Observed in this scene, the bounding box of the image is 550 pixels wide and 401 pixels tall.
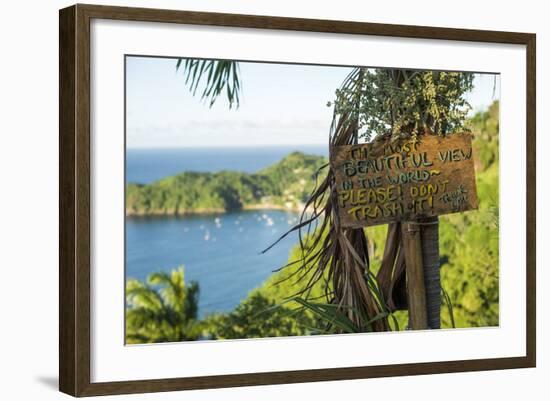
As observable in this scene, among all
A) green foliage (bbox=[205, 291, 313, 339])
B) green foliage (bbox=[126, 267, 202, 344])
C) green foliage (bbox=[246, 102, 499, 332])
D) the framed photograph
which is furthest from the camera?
green foliage (bbox=[246, 102, 499, 332])

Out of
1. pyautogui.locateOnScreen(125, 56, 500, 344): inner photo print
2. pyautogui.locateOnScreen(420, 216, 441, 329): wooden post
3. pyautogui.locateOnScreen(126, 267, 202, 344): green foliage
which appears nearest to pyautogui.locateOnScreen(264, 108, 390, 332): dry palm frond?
pyautogui.locateOnScreen(125, 56, 500, 344): inner photo print

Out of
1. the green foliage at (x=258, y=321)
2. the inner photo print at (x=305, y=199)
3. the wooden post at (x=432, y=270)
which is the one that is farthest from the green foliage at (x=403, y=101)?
the green foliage at (x=258, y=321)

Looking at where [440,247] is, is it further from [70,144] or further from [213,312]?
[70,144]

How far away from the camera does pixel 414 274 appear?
6.03 meters

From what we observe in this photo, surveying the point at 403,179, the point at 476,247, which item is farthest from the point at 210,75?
the point at 476,247

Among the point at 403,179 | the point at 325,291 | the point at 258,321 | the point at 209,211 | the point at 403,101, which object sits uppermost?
the point at 403,101

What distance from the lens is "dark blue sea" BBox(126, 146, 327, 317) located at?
546 cm

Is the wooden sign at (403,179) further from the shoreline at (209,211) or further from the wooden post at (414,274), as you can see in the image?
the shoreline at (209,211)

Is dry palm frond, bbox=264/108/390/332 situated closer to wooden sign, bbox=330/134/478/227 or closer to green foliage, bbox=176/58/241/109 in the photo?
wooden sign, bbox=330/134/478/227

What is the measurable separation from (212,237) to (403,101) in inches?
45.9

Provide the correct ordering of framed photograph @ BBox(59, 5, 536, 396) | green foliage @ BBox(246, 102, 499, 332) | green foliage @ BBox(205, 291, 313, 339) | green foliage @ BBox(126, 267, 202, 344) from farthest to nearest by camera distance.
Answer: green foliage @ BBox(246, 102, 499, 332) < green foliage @ BBox(205, 291, 313, 339) < green foliage @ BBox(126, 267, 202, 344) < framed photograph @ BBox(59, 5, 536, 396)

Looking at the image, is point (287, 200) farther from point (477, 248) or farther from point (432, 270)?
point (477, 248)

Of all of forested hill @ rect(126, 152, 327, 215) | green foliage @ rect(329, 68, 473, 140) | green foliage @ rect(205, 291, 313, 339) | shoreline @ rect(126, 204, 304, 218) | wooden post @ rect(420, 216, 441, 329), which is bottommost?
green foliage @ rect(205, 291, 313, 339)

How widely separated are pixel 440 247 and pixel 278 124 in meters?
1.06
